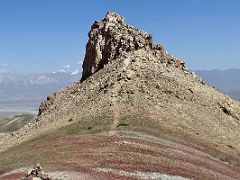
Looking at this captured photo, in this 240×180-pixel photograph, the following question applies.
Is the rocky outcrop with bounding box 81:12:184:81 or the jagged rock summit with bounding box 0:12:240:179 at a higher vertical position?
the rocky outcrop with bounding box 81:12:184:81

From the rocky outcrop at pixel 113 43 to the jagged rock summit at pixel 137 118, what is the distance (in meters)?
0.19

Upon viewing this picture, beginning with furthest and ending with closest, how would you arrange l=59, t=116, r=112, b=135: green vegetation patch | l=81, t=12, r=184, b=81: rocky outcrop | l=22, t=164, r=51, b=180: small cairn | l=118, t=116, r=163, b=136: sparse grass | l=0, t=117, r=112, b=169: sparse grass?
l=81, t=12, r=184, b=81: rocky outcrop → l=59, t=116, r=112, b=135: green vegetation patch → l=118, t=116, r=163, b=136: sparse grass → l=0, t=117, r=112, b=169: sparse grass → l=22, t=164, r=51, b=180: small cairn

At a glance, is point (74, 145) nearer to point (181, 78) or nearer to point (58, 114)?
point (58, 114)

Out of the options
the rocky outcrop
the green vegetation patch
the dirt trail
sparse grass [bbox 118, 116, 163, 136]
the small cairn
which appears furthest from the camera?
the rocky outcrop

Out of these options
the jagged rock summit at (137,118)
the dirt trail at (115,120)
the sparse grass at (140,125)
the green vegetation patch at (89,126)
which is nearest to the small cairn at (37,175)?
the jagged rock summit at (137,118)

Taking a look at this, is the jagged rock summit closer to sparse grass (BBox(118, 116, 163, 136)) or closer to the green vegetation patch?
the green vegetation patch

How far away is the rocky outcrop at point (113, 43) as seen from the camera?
323 feet

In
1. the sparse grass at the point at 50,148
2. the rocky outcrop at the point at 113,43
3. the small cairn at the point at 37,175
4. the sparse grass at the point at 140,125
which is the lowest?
the small cairn at the point at 37,175

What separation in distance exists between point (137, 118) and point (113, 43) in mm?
32157

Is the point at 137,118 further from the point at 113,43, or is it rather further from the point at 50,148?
the point at 113,43

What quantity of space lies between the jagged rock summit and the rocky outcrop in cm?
19

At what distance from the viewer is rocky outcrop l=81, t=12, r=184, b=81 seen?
98.6m

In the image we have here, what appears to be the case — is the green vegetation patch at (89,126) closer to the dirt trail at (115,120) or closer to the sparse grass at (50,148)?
the sparse grass at (50,148)

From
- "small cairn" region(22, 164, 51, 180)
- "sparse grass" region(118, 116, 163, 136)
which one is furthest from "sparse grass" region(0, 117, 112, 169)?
"small cairn" region(22, 164, 51, 180)
